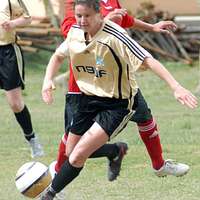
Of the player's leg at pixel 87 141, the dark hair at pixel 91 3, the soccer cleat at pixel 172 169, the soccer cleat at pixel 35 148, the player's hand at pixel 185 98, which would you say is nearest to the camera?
the player's hand at pixel 185 98

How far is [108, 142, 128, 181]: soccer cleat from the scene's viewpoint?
7469mm

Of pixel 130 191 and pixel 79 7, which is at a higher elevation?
pixel 79 7

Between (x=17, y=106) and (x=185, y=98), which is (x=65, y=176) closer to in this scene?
(x=185, y=98)

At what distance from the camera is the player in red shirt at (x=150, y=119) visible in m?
7.19

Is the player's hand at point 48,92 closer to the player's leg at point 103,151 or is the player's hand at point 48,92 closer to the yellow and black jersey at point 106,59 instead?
the yellow and black jersey at point 106,59

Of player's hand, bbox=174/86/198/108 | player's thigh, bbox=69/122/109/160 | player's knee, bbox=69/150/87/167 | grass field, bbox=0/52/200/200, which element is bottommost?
grass field, bbox=0/52/200/200

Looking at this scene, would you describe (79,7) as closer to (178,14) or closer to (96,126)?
(96,126)

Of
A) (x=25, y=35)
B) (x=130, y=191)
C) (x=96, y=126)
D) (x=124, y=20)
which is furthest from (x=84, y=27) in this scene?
(x=25, y=35)

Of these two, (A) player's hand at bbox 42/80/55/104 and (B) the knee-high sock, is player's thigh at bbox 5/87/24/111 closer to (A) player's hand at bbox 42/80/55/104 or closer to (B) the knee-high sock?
(B) the knee-high sock

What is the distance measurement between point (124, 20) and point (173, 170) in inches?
55.2

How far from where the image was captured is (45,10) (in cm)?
2203

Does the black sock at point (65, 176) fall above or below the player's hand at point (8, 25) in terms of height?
above

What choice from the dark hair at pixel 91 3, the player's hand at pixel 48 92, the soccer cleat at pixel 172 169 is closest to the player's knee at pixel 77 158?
the player's hand at pixel 48 92

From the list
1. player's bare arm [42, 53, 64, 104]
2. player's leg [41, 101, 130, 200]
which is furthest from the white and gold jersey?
player's leg [41, 101, 130, 200]
